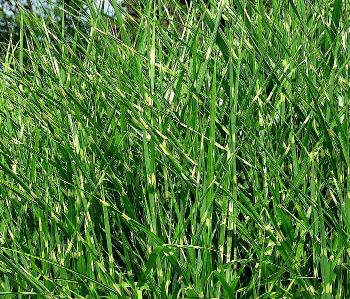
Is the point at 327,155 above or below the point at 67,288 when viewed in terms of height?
above

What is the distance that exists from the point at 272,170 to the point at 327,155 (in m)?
0.16

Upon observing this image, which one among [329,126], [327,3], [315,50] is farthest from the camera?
[327,3]

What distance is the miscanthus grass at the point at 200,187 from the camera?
3.03ft

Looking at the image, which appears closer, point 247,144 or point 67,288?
point 67,288

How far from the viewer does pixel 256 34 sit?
125 cm

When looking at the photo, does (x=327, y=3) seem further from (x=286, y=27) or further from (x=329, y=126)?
(x=329, y=126)

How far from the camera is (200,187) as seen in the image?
0.97 meters

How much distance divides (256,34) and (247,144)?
281mm

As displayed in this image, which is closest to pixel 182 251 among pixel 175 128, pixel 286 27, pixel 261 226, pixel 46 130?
pixel 261 226

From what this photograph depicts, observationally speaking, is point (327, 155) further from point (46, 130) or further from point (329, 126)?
point (46, 130)

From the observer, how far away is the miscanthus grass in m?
0.92

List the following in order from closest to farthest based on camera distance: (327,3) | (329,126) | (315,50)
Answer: (329,126) → (315,50) → (327,3)

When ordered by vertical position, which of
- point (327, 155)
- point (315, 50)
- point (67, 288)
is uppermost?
point (315, 50)

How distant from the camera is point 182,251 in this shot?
3.19 ft
